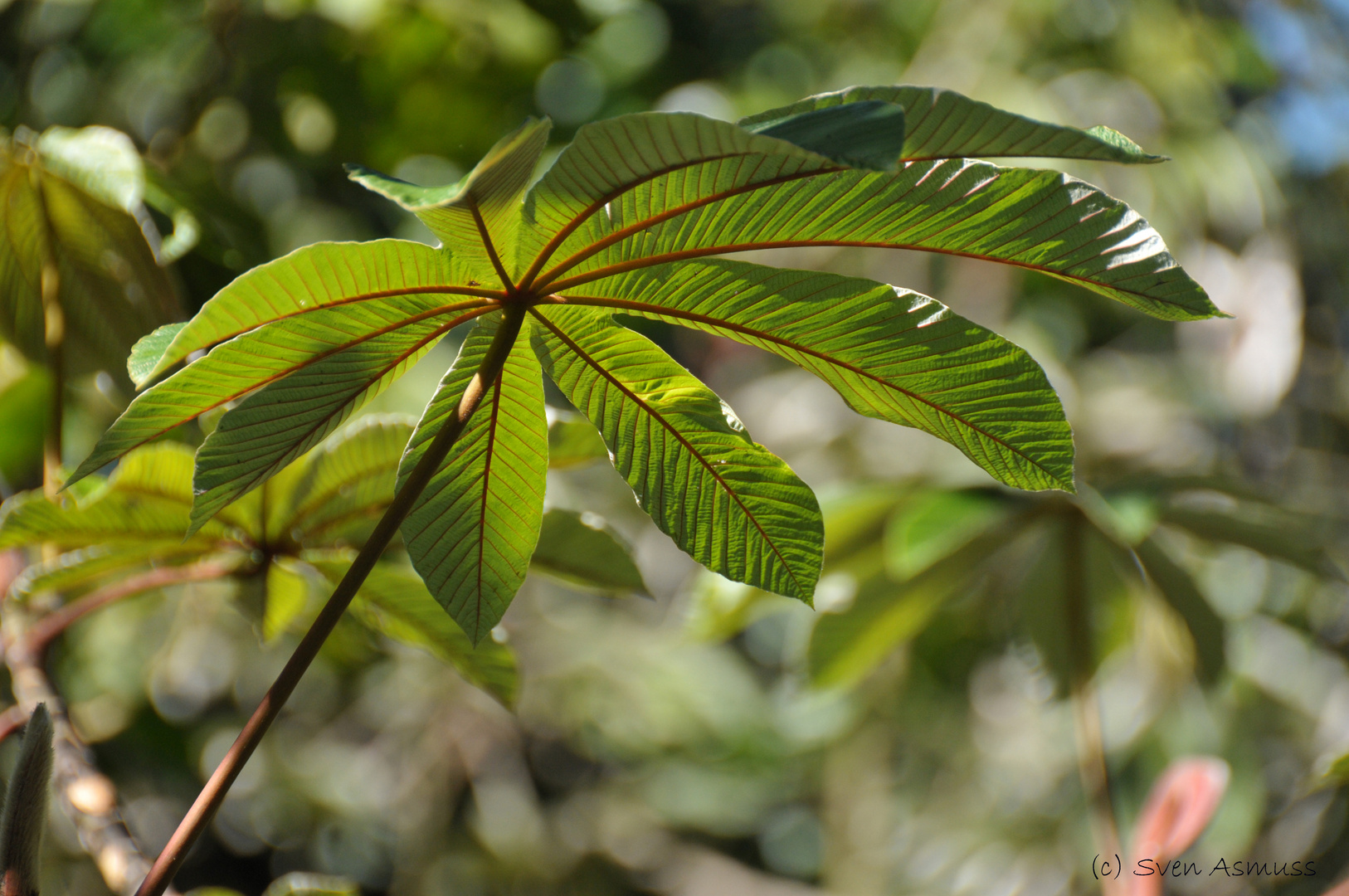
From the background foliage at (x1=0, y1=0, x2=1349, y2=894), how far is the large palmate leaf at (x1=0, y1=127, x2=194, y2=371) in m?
0.53

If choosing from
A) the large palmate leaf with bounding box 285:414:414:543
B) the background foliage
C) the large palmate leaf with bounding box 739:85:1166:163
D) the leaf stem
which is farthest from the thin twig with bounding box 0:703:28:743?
the background foliage

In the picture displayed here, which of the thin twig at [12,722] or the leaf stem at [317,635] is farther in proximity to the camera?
the thin twig at [12,722]

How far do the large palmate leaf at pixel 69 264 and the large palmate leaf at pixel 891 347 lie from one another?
0.46 m

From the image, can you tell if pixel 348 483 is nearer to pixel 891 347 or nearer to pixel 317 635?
pixel 317 635

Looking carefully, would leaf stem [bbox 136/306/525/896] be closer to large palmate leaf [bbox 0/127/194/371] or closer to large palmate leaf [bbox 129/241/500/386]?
large palmate leaf [bbox 129/241/500/386]

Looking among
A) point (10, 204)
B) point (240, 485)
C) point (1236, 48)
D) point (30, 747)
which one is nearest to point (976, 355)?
point (240, 485)

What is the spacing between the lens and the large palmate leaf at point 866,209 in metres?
0.35

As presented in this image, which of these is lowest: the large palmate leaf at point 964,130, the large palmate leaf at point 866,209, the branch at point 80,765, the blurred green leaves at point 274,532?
the branch at point 80,765

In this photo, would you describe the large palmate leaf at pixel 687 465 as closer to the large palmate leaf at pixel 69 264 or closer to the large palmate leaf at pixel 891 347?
the large palmate leaf at pixel 891 347

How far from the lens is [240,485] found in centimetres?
40

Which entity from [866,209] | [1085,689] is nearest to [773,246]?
[866,209]

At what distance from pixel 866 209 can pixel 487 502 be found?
0.22 meters

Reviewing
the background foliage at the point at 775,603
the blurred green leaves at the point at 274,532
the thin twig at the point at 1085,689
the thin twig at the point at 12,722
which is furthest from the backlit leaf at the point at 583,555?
the background foliage at the point at 775,603

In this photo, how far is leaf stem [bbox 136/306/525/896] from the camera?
1.17ft
